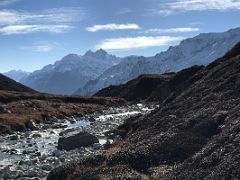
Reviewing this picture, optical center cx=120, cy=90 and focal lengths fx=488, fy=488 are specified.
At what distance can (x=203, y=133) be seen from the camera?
111ft

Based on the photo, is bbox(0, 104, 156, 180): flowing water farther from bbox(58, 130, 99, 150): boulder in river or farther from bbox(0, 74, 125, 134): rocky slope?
bbox(0, 74, 125, 134): rocky slope

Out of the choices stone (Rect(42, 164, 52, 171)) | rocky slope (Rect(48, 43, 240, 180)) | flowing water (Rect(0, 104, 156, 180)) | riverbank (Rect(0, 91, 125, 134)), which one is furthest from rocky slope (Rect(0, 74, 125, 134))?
rocky slope (Rect(48, 43, 240, 180))

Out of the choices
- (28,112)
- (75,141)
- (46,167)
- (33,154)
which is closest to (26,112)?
(28,112)

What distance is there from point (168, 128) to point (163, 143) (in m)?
5.05

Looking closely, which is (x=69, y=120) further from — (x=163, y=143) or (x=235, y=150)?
(x=235, y=150)

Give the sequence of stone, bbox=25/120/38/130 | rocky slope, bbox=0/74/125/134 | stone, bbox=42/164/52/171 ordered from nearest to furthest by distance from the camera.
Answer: stone, bbox=42/164/52/171 < rocky slope, bbox=0/74/125/134 < stone, bbox=25/120/38/130

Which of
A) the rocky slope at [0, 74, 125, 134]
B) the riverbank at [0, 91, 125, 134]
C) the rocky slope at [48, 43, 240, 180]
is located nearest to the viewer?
the rocky slope at [48, 43, 240, 180]

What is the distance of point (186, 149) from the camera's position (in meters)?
32.0

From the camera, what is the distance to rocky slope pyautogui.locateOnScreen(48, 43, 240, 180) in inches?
1084

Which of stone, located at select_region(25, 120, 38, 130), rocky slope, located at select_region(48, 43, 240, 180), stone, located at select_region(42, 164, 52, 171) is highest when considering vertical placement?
rocky slope, located at select_region(48, 43, 240, 180)

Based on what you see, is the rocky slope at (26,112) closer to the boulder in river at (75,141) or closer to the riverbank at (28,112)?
the riverbank at (28,112)

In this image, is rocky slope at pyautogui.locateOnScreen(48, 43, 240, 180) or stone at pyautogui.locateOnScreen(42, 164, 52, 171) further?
stone at pyautogui.locateOnScreen(42, 164, 52, 171)

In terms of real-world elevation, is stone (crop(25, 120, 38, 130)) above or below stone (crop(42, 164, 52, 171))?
below

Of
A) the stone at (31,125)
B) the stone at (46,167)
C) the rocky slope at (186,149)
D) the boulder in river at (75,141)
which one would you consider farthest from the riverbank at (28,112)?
the rocky slope at (186,149)
